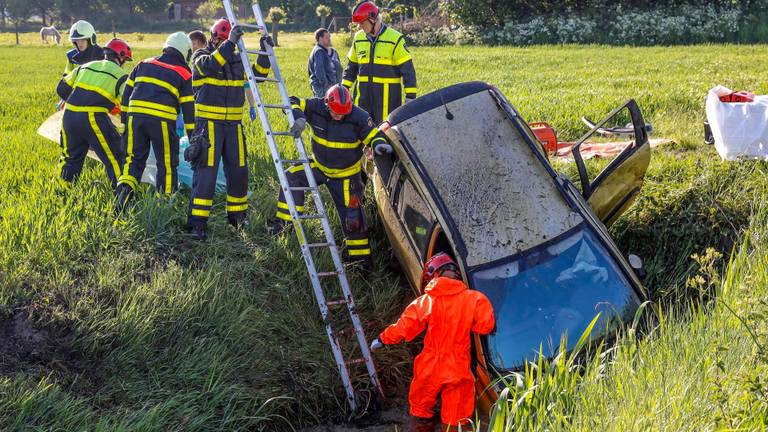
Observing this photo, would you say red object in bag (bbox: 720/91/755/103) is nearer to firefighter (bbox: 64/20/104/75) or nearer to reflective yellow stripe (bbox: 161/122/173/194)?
reflective yellow stripe (bbox: 161/122/173/194)

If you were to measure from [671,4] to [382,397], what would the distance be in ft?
89.3

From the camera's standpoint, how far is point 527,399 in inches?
151

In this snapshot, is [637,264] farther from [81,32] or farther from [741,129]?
[81,32]

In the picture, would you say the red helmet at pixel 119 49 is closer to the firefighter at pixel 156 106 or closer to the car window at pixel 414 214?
the firefighter at pixel 156 106

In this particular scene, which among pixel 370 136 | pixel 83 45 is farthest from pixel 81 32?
pixel 370 136

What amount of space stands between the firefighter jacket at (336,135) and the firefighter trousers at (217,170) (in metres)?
0.71

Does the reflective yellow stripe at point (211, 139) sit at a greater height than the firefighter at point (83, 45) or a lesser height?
lesser

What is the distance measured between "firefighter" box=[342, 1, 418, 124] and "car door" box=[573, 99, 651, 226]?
267cm

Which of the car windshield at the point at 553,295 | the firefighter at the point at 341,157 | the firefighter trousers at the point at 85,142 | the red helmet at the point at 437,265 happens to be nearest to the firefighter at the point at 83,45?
the firefighter trousers at the point at 85,142

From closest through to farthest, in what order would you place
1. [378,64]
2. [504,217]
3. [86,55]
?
[504,217]
[378,64]
[86,55]

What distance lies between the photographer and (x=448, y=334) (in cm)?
491

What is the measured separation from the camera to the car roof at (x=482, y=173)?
5.45 meters

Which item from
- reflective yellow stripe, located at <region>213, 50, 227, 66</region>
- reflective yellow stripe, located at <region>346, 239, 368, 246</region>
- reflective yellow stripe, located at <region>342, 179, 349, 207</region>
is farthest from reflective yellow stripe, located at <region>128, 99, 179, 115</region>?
reflective yellow stripe, located at <region>346, 239, 368, 246</region>

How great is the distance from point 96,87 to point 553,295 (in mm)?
5046
